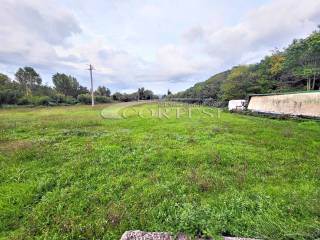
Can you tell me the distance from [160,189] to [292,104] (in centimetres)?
1289

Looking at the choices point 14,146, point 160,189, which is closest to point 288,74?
point 160,189

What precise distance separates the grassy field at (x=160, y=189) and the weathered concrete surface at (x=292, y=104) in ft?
20.7

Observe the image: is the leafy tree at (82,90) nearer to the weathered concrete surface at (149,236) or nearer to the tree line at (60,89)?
the tree line at (60,89)

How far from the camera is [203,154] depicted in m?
5.16

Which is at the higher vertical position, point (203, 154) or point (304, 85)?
point (304, 85)

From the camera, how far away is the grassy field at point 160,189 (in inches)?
103

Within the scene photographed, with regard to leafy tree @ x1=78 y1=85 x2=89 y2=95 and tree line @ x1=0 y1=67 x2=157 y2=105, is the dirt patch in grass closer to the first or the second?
tree line @ x1=0 y1=67 x2=157 y2=105

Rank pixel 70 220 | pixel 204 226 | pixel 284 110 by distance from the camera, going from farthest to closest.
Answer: pixel 284 110
pixel 70 220
pixel 204 226

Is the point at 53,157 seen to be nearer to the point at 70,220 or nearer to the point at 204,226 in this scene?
the point at 70,220

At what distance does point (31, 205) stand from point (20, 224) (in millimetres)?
442

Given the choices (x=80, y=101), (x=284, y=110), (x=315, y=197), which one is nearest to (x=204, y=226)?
(x=315, y=197)

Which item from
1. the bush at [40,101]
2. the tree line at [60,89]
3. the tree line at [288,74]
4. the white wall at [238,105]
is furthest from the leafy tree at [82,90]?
the white wall at [238,105]

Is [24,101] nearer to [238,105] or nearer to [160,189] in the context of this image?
[238,105]

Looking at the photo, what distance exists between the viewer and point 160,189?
3.57 meters
